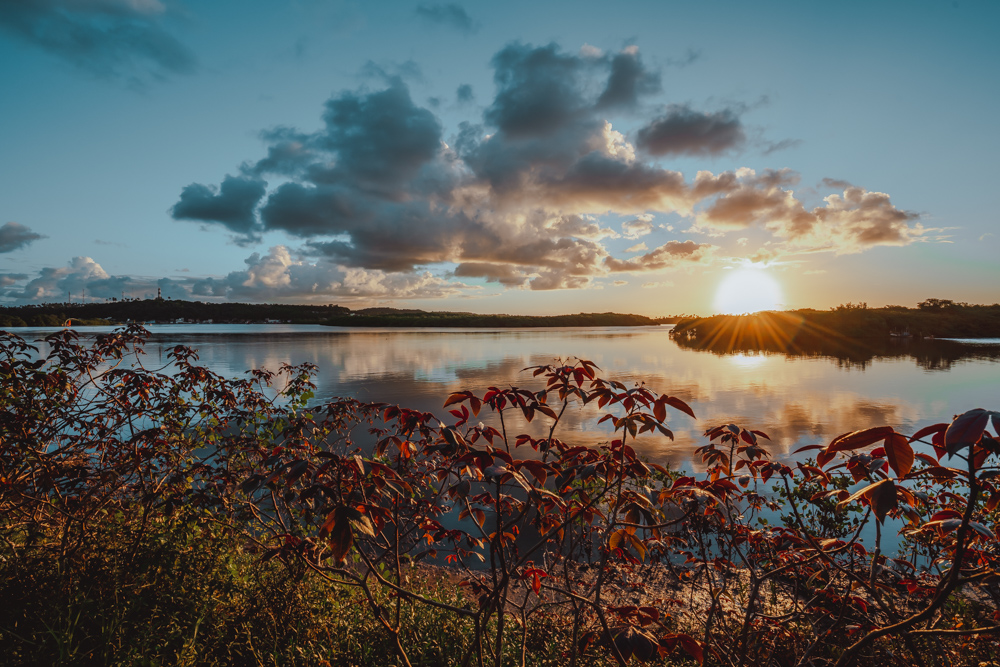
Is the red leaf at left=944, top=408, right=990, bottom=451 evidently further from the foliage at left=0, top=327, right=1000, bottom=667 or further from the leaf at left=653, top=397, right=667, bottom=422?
the leaf at left=653, top=397, right=667, bottom=422

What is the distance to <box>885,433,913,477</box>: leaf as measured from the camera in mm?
1269

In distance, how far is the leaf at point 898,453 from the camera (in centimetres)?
127

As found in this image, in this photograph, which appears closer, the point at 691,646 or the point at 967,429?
the point at 967,429

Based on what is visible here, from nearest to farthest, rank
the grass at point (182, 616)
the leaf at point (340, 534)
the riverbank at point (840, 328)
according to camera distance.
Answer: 1. the leaf at point (340, 534)
2. the grass at point (182, 616)
3. the riverbank at point (840, 328)

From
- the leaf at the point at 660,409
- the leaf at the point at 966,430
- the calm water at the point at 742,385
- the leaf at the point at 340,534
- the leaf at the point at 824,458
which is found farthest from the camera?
the calm water at the point at 742,385

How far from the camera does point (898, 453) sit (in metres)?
1.29

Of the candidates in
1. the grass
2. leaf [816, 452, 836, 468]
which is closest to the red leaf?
leaf [816, 452, 836, 468]

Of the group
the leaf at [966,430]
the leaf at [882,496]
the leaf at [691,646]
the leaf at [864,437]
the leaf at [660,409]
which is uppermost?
the leaf at [966,430]

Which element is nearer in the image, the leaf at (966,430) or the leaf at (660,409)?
the leaf at (966,430)

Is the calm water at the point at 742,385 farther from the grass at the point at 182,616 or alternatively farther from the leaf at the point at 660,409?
the leaf at the point at 660,409

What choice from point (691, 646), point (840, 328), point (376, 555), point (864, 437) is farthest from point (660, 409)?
point (840, 328)

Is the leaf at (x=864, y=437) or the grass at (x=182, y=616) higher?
the leaf at (x=864, y=437)

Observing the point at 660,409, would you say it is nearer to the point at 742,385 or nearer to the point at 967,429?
the point at 967,429

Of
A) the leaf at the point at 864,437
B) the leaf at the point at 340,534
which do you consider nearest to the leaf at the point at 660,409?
the leaf at the point at 864,437
